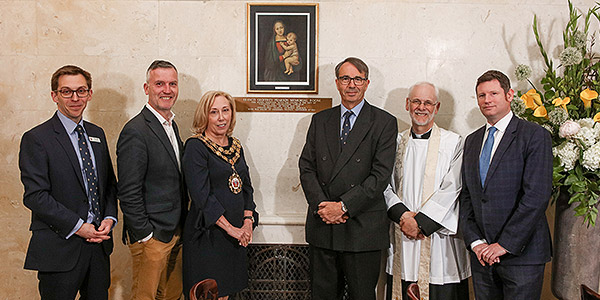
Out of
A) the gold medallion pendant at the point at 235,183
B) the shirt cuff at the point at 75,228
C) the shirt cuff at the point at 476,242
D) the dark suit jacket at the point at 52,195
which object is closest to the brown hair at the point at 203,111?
the gold medallion pendant at the point at 235,183

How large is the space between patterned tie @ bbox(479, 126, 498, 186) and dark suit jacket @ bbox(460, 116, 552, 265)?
0.03 metres

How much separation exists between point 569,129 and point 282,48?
200cm

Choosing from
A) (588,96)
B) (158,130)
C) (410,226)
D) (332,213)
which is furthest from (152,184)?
(588,96)

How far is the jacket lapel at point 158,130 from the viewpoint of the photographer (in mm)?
2727

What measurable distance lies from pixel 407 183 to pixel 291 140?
101cm

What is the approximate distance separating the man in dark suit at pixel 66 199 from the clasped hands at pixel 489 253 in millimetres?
2120

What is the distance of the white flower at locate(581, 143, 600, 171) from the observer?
8.43 ft

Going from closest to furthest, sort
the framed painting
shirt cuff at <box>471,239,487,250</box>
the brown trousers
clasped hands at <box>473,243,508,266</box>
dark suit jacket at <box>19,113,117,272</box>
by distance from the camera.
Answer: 1. dark suit jacket at <box>19,113,117,272</box>
2. clasped hands at <box>473,243,508,266</box>
3. shirt cuff at <box>471,239,487,250</box>
4. the brown trousers
5. the framed painting

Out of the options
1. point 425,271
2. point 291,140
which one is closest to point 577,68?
point 425,271

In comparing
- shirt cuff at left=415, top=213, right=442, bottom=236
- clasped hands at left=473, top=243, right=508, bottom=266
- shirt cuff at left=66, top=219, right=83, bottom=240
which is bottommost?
clasped hands at left=473, top=243, right=508, bottom=266

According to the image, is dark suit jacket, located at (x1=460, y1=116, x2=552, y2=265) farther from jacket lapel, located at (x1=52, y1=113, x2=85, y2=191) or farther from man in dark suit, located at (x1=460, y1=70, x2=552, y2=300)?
jacket lapel, located at (x1=52, y1=113, x2=85, y2=191)

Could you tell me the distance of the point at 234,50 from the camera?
3.48 metres

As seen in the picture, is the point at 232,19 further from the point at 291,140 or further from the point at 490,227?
the point at 490,227

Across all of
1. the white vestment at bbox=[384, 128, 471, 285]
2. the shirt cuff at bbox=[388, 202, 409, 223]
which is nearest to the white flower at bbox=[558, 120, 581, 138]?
the white vestment at bbox=[384, 128, 471, 285]
